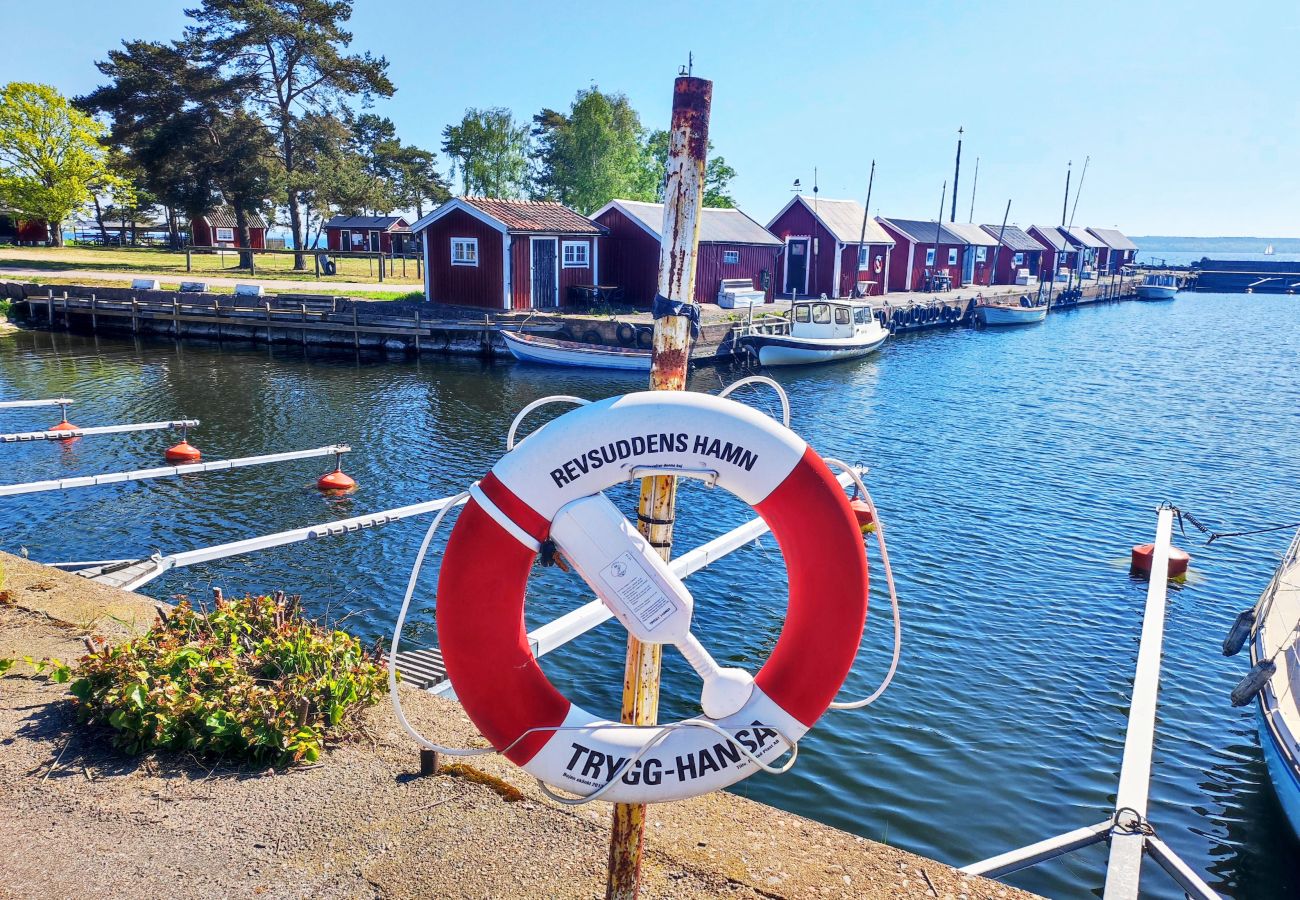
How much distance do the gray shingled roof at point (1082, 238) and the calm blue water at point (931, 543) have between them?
45.4m

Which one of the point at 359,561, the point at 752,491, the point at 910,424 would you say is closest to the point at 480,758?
the point at 752,491

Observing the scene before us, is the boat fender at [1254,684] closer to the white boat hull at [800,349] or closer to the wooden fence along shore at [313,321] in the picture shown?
the wooden fence along shore at [313,321]

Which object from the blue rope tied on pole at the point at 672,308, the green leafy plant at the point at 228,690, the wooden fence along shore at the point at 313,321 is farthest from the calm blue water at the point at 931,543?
the blue rope tied on pole at the point at 672,308

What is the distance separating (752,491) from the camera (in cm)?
340

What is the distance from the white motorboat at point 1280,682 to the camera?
6496mm

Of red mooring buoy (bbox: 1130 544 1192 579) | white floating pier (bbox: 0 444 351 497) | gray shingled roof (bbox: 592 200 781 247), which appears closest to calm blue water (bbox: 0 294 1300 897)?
red mooring buoy (bbox: 1130 544 1192 579)

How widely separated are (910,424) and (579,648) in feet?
47.5

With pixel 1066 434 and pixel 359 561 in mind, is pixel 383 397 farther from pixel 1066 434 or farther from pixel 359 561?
pixel 1066 434

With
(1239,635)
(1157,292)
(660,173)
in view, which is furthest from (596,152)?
(1239,635)

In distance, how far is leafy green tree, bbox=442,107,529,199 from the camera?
→ 2270 inches

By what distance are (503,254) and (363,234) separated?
1508 inches

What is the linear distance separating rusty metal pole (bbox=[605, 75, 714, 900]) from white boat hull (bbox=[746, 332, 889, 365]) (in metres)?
25.0

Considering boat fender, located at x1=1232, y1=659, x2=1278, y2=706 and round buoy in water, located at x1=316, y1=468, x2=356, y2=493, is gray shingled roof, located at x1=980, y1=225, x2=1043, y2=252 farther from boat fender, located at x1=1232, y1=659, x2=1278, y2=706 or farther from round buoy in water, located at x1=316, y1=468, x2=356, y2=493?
boat fender, located at x1=1232, y1=659, x2=1278, y2=706

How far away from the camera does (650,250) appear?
3155cm
